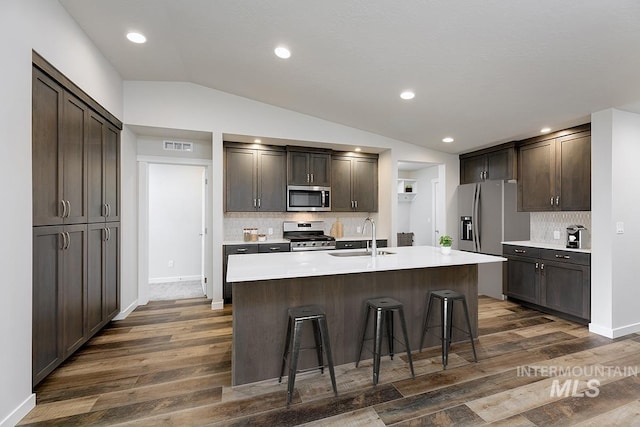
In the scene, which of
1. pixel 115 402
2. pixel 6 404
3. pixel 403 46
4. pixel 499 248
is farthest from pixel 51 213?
pixel 499 248

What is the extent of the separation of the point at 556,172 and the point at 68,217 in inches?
214

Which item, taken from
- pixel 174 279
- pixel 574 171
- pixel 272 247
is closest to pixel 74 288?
pixel 272 247

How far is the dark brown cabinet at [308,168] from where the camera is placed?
4754 mm

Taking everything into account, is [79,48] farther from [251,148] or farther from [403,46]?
[403,46]

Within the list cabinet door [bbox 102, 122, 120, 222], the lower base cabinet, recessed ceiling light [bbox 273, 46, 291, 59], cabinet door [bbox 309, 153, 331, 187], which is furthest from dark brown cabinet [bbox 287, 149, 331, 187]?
the lower base cabinet

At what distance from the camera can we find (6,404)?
1769 millimetres

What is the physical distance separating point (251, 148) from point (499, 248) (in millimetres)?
4047

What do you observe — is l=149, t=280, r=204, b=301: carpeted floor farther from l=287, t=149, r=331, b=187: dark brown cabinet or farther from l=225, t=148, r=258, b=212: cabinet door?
l=287, t=149, r=331, b=187: dark brown cabinet

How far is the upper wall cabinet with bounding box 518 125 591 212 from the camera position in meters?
3.65

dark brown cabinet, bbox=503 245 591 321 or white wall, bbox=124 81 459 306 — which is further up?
white wall, bbox=124 81 459 306

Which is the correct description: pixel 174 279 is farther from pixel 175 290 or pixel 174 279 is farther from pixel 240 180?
pixel 240 180

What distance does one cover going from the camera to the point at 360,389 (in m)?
2.22

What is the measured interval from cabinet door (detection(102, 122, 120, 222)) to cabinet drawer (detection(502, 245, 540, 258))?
5.24 m

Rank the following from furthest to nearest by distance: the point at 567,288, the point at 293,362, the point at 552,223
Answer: the point at 552,223 < the point at 567,288 < the point at 293,362
